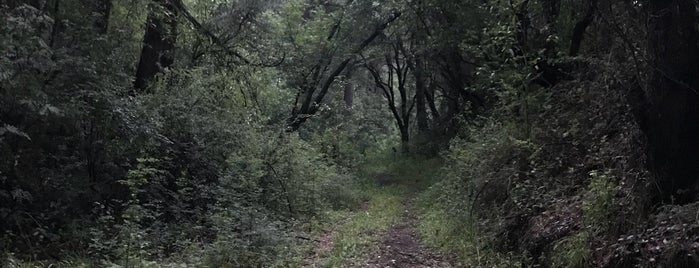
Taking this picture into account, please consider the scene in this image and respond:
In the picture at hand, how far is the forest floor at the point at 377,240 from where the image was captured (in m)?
8.63

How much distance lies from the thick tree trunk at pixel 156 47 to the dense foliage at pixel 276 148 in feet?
0.13

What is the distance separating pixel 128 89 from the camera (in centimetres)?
1079

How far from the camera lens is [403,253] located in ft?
30.8

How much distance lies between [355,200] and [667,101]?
34.9 feet

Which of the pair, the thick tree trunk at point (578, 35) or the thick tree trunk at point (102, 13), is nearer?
the thick tree trunk at point (578, 35)

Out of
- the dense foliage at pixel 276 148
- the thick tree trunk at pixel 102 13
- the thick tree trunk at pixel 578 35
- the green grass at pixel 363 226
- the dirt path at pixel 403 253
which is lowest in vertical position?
the dirt path at pixel 403 253

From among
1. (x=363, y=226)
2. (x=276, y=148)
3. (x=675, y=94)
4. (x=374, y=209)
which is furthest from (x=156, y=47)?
(x=675, y=94)

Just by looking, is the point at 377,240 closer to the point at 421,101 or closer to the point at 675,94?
the point at 675,94

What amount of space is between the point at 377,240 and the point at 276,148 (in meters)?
4.06

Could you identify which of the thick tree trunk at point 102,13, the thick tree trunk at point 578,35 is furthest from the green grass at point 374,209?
the thick tree trunk at point 102,13

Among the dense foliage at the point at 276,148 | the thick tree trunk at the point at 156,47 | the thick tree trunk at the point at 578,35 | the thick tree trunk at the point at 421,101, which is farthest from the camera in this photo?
the thick tree trunk at the point at 421,101

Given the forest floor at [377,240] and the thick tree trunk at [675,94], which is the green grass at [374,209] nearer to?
the forest floor at [377,240]

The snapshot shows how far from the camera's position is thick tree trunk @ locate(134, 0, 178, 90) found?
11.6 metres

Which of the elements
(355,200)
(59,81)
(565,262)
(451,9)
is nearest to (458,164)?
(355,200)
